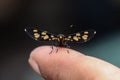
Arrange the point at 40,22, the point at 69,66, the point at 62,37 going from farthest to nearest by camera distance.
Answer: the point at 40,22, the point at 62,37, the point at 69,66

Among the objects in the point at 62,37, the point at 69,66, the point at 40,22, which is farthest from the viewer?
the point at 40,22

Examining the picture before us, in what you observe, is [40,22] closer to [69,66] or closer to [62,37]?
[62,37]

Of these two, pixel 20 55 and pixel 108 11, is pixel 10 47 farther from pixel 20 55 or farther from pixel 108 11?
pixel 108 11

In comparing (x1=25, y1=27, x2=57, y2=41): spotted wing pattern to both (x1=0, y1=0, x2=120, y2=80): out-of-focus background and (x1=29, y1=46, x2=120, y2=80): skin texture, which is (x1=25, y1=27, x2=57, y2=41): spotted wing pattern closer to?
(x1=29, y1=46, x2=120, y2=80): skin texture

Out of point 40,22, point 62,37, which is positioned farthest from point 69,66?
point 40,22

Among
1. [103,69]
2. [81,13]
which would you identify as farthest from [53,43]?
[81,13]

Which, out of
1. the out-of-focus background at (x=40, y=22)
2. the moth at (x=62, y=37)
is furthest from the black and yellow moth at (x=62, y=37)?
the out-of-focus background at (x=40, y=22)

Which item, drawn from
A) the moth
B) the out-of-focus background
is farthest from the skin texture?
the out-of-focus background
